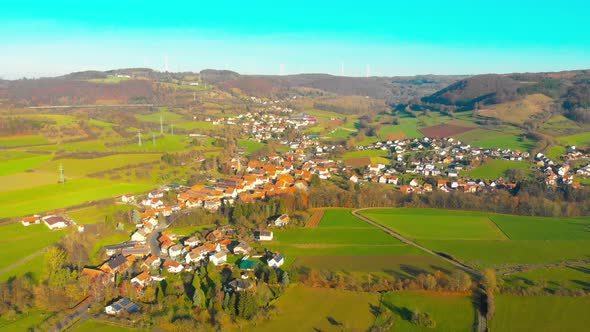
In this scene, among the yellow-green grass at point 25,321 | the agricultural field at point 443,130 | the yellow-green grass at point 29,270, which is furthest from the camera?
the agricultural field at point 443,130

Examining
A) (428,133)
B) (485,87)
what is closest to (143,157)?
(428,133)

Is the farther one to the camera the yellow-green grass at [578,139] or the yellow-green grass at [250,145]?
the yellow-green grass at [250,145]

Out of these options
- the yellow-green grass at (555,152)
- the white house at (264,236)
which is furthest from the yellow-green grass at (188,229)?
the yellow-green grass at (555,152)

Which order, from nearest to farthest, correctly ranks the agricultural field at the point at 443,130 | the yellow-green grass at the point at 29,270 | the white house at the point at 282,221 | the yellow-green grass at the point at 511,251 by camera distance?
the yellow-green grass at the point at 29,270 < the yellow-green grass at the point at 511,251 < the white house at the point at 282,221 < the agricultural field at the point at 443,130

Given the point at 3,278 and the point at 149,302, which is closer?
the point at 149,302

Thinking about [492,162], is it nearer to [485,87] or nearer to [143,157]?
[143,157]

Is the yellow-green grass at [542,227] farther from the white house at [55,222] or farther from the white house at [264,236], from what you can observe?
the white house at [55,222]

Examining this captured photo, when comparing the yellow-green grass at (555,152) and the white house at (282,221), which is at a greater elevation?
the yellow-green grass at (555,152)
